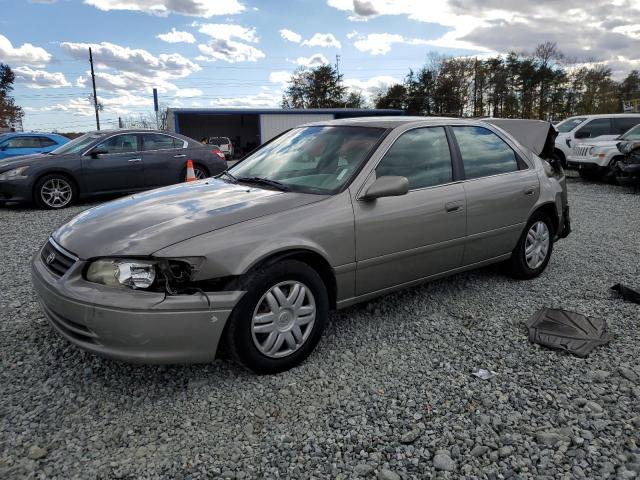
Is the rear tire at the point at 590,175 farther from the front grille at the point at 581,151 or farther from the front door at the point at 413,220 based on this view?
the front door at the point at 413,220

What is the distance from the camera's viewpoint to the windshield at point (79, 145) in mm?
8812

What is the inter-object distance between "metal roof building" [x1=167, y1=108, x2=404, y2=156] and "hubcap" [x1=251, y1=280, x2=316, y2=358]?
104 feet

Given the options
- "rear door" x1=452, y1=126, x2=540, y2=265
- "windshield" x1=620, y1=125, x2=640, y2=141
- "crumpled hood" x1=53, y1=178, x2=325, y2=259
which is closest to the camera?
"crumpled hood" x1=53, y1=178, x2=325, y2=259

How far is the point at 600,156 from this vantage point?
40.1 ft

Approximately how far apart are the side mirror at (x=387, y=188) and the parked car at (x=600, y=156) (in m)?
10.8

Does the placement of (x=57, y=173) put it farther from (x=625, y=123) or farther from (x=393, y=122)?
(x=625, y=123)

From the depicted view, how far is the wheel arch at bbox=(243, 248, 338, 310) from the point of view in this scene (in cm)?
271

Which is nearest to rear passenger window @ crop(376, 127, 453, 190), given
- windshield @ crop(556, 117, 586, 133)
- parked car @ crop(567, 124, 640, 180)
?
parked car @ crop(567, 124, 640, 180)

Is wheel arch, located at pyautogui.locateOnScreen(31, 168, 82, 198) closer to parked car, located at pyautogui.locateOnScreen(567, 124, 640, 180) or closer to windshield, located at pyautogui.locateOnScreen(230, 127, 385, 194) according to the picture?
windshield, located at pyautogui.locateOnScreen(230, 127, 385, 194)

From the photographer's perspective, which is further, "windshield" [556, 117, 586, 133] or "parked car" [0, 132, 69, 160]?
"windshield" [556, 117, 586, 133]

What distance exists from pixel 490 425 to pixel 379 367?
769 mm

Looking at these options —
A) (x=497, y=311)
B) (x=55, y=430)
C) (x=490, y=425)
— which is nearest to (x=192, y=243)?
(x=55, y=430)

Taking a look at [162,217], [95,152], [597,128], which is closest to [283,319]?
[162,217]

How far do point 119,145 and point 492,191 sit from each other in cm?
745
